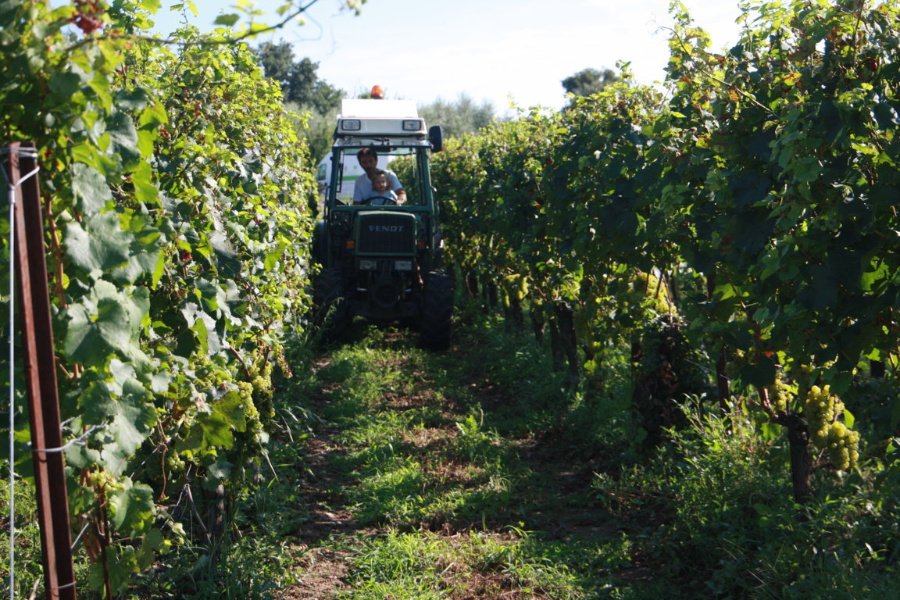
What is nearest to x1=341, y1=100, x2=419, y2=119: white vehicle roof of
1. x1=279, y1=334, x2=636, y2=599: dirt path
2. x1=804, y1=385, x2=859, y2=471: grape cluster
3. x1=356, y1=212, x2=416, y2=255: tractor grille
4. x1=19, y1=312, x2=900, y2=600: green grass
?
x1=356, y1=212, x2=416, y2=255: tractor grille

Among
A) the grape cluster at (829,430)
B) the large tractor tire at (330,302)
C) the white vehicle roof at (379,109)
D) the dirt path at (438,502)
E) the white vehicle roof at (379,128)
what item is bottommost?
the dirt path at (438,502)


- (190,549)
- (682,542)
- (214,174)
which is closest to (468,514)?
(682,542)

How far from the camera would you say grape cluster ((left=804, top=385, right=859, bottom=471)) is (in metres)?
4.12

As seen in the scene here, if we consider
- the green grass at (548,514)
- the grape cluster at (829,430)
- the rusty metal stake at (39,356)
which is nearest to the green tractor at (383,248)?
the green grass at (548,514)

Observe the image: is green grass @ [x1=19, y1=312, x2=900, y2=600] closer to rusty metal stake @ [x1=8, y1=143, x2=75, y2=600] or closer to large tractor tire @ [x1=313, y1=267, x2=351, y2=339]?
rusty metal stake @ [x1=8, y1=143, x2=75, y2=600]

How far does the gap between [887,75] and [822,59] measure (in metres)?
0.32

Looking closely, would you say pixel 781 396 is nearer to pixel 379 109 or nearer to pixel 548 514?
pixel 548 514

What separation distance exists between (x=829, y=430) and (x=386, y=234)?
617cm

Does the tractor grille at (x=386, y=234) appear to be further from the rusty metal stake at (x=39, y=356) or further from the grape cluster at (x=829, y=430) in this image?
the rusty metal stake at (x=39, y=356)

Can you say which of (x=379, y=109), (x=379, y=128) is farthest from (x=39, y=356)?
(x=379, y=109)

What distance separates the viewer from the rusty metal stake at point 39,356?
1988 millimetres

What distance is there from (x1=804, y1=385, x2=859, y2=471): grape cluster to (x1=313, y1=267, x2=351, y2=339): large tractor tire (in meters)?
5.72

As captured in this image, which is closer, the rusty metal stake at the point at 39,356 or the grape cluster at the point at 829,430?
the rusty metal stake at the point at 39,356

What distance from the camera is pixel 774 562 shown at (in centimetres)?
399
